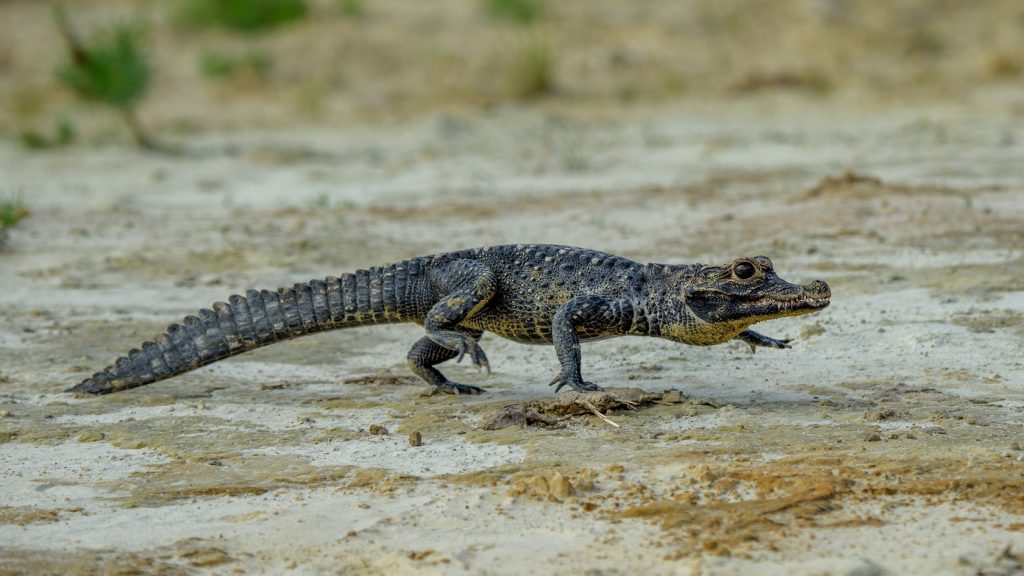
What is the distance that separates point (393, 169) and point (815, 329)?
20.6 feet

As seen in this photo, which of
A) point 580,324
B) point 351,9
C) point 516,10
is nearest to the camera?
point 580,324

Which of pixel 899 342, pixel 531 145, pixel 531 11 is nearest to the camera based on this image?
pixel 899 342

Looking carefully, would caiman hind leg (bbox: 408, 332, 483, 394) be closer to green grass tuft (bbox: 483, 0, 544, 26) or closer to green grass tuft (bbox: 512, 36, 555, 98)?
green grass tuft (bbox: 512, 36, 555, 98)

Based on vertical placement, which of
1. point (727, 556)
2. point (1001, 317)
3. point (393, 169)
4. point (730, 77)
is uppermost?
point (730, 77)

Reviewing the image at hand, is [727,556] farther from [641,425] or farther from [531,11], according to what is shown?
[531,11]

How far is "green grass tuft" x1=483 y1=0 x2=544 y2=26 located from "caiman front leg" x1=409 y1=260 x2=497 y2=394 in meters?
11.2

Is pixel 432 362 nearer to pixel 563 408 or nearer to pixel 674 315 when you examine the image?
pixel 563 408

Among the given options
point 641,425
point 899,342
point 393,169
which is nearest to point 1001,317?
point 899,342

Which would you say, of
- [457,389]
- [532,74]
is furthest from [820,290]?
[532,74]

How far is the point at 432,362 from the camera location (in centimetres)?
609

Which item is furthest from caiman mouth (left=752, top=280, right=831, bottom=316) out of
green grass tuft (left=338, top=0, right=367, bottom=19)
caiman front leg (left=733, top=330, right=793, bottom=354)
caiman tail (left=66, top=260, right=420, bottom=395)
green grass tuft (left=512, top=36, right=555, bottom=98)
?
green grass tuft (left=338, top=0, right=367, bottom=19)

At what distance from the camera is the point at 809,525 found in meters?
4.12

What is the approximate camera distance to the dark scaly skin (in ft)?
18.4

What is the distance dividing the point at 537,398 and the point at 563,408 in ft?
1.59
